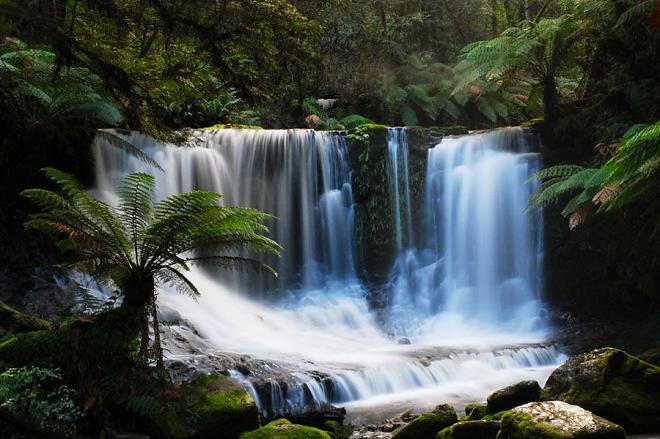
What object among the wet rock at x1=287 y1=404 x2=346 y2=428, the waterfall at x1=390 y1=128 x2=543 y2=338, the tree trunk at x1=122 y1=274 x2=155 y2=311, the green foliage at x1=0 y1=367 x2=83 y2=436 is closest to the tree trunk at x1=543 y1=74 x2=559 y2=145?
the waterfall at x1=390 y1=128 x2=543 y2=338

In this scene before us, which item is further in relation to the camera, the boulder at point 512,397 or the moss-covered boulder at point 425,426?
the boulder at point 512,397

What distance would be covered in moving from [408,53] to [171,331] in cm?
1349

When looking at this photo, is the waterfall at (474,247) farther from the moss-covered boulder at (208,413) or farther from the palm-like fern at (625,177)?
the moss-covered boulder at (208,413)

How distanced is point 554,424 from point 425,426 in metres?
1.50

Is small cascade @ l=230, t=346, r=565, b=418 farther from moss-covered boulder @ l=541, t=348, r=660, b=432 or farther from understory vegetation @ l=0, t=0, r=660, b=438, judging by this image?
moss-covered boulder @ l=541, t=348, r=660, b=432

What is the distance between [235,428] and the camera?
16.6 feet

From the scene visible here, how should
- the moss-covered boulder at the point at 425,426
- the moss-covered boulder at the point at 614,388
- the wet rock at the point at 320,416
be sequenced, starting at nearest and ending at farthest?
the moss-covered boulder at the point at 614,388, the moss-covered boulder at the point at 425,426, the wet rock at the point at 320,416

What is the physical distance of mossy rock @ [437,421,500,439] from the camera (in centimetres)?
492

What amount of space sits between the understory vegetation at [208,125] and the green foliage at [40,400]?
0.05 ft

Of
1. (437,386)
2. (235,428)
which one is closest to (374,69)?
(437,386)

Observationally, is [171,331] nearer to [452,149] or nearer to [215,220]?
[215,220]

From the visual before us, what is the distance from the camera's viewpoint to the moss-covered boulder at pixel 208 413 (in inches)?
189

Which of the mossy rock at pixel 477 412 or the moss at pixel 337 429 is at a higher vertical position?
the mossy rock at pixel 477 412

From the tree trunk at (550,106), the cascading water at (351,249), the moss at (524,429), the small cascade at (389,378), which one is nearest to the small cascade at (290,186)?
the cascading water at (351,249)
